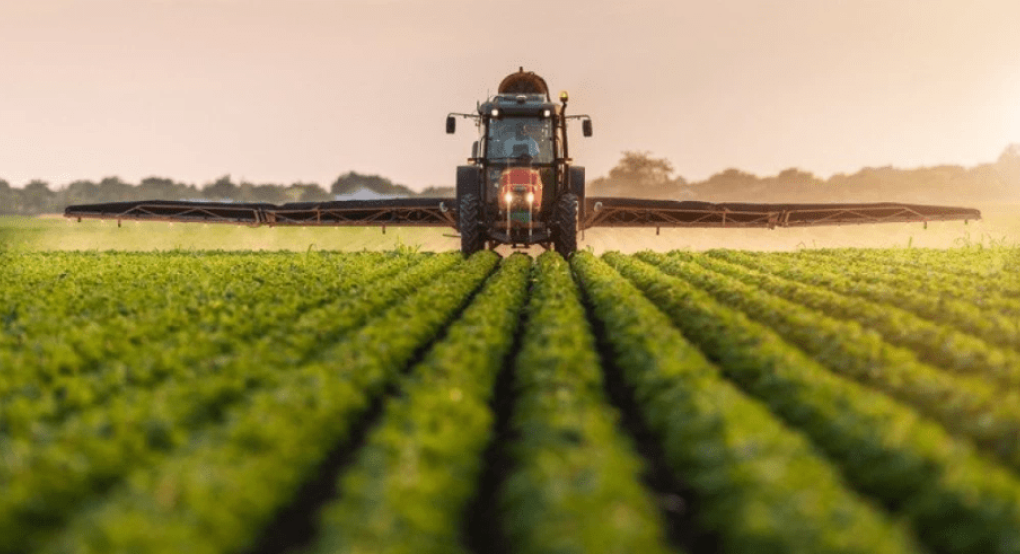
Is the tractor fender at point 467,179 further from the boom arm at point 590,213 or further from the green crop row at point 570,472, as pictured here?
the green crop row at point 570,472

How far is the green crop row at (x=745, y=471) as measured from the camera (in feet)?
14.7

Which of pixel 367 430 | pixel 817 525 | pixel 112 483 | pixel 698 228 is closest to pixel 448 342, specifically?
pixel 367 430

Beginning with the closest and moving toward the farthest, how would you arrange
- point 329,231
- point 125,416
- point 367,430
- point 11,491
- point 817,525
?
point 817,525, point 11,491, point 125,416, point 367,430, point 329,231

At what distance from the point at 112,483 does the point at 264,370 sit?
2561 mm

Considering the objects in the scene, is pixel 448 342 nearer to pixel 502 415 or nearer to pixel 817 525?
pixel 502 415

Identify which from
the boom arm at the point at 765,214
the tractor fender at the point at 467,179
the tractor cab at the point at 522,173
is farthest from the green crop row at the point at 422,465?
the boom arm at the point at 765,214

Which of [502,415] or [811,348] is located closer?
[502,415]

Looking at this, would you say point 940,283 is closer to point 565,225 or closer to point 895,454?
point 565,225

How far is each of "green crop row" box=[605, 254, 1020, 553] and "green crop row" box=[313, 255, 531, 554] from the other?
2.28m

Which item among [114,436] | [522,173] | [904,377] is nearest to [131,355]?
[114,436]

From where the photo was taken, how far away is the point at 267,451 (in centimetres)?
582

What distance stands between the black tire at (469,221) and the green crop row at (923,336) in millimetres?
10290

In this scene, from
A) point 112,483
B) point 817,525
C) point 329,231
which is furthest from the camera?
point 329,231

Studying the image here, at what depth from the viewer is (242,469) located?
5.27m
